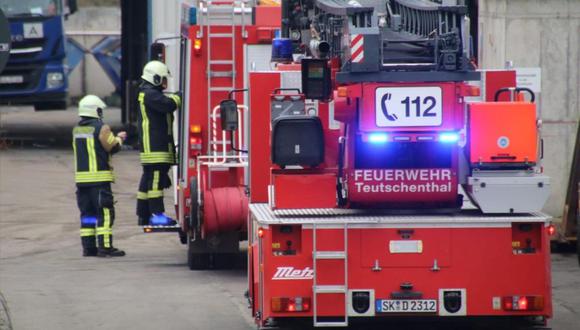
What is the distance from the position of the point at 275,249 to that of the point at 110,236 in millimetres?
6986

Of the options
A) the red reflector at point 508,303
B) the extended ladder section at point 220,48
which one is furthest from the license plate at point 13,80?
the red reflector at point 508,303

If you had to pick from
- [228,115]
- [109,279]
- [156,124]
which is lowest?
[109,279]

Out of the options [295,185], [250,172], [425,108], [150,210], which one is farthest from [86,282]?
[425,108]

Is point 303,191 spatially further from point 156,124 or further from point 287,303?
point 156,124

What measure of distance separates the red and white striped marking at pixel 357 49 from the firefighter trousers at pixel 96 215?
733cm

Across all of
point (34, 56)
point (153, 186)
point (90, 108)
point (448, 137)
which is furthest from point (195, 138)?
point (34, 56)

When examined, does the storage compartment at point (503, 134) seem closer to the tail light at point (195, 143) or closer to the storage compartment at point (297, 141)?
the storage compartment at point (297, 141)

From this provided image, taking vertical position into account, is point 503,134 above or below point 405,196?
above

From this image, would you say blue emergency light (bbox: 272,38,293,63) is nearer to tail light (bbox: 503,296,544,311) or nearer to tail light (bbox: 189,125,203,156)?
tail light (bbox: 189,125,203,156)

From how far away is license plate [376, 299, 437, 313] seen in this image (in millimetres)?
10492

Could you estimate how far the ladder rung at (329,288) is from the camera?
34.2 ft

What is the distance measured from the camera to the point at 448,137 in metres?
10.6

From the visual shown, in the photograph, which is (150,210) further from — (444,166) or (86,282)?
(444,166)

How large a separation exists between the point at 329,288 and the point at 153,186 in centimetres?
633
